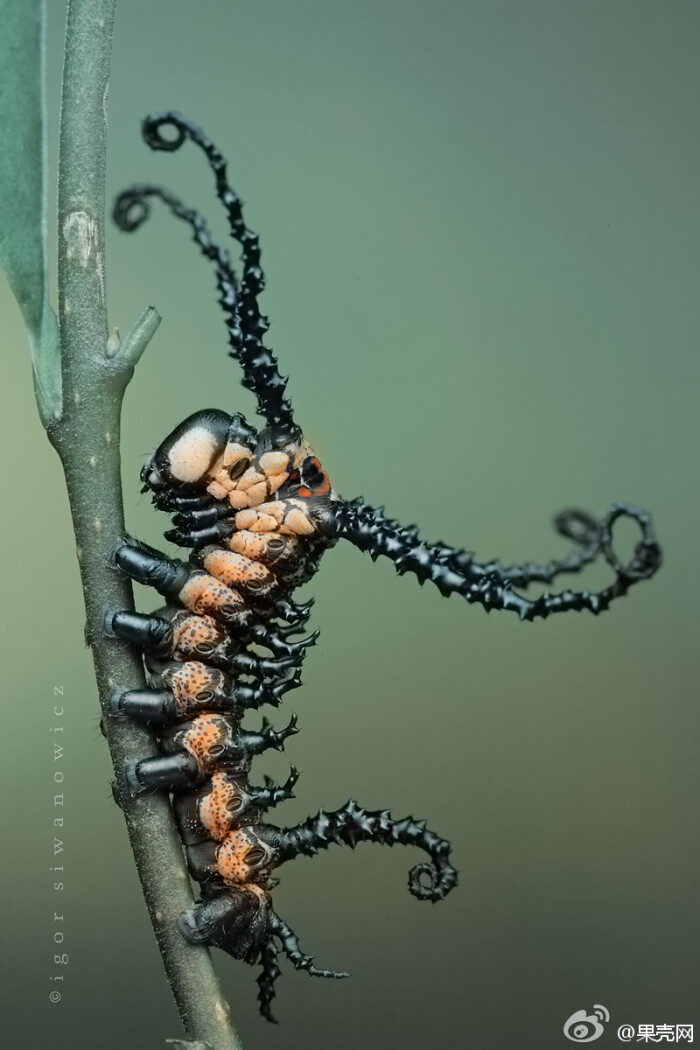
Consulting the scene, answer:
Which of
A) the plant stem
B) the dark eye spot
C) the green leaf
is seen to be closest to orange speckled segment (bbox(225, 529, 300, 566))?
the plant stem

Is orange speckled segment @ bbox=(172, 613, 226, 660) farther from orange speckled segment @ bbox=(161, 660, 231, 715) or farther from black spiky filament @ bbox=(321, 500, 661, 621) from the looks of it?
black spiky filament @ bbox=(321, 500, 661, 621)

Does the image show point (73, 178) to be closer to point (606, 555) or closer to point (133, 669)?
point (133, 669)

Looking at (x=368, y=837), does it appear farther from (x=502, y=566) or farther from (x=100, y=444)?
(x=100, y=444)

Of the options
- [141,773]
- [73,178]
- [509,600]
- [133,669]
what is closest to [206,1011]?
[141,773]

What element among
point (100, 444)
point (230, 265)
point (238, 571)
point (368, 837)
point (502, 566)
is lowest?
point (368, 837)

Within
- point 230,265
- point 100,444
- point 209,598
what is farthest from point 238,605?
point 230,265

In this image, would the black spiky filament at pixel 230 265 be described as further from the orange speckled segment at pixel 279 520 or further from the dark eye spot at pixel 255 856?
the dark eye spot at pixel 255 856
